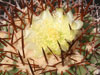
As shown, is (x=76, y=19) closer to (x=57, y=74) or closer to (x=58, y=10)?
(x=58, y=10)

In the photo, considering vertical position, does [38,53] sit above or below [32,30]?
below

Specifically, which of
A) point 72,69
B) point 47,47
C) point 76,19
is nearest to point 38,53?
point 47,47

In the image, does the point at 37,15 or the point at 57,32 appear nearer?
the point at 57,32

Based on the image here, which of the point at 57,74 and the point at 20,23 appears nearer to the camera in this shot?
the point at 57,74

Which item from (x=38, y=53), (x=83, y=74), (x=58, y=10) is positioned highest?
(x=58, y=10)

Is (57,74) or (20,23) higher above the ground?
(20,23)

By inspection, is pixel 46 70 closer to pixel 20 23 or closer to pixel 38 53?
pixel 38 53

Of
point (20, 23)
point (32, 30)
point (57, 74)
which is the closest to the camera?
point (57, 74)

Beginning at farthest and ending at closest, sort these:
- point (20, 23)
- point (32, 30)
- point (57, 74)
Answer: point (20, 23), point (32, 30), point (57, 74)

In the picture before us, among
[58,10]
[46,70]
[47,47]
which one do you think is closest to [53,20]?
[58,10]
